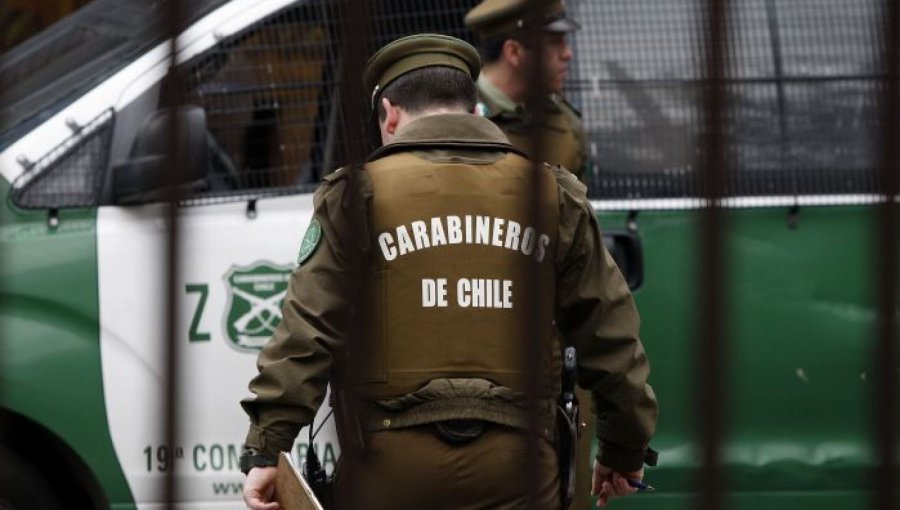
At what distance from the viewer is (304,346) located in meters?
3.27

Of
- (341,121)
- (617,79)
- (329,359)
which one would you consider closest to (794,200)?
(617,79)

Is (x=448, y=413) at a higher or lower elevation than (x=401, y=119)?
lower

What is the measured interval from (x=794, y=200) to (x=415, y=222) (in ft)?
6.67

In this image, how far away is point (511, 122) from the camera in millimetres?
4852

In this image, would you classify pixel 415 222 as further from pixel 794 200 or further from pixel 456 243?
pixel 794 200

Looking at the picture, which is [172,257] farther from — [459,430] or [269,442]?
[459,430]

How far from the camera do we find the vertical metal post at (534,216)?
68.8 inches

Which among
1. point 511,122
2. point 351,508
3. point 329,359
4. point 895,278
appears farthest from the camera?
point 511,122

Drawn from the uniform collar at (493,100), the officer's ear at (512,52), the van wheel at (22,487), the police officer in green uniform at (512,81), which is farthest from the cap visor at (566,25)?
the van wheel at (22,487)

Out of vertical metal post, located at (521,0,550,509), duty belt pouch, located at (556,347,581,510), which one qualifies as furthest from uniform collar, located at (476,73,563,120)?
vertical metal post, located at (521,0,550,509)

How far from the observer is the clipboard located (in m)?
2.92

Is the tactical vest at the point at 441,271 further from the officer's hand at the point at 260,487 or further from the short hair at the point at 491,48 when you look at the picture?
the short hair at the point at 491,48

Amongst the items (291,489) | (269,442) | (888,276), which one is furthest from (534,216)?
(269,442)

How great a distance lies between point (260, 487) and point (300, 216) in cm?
183
